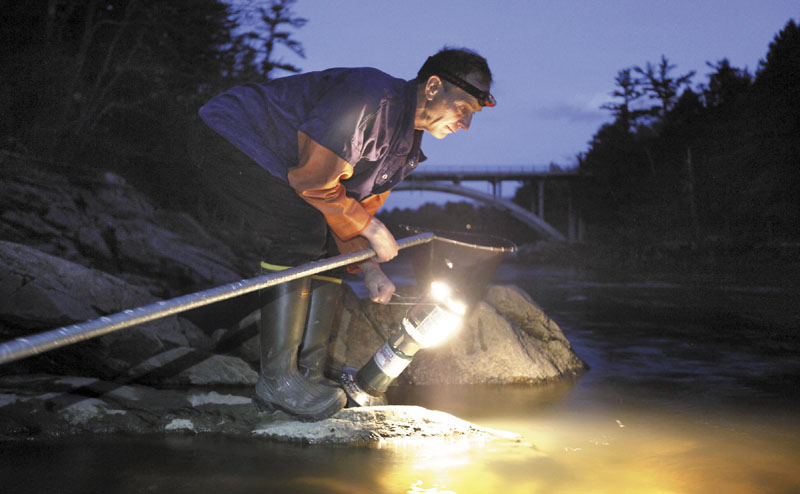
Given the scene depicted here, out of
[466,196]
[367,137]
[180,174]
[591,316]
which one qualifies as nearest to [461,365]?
[367,137]

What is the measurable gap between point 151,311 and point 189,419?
101cm

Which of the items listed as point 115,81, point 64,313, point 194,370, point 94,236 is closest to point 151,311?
point 194,370

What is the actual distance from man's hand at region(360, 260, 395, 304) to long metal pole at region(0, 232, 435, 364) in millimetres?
202

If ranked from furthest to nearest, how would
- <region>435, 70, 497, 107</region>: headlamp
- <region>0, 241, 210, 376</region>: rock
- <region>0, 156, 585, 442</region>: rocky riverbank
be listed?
<region>0, 241, 210, 376</region>: rock
<region>0, 156, 585, 442</region>: rocky riverbank
<region>435, 70, 497, 107</region>: headlamp

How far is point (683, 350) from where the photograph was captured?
5977 mm

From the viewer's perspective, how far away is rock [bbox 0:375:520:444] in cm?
311

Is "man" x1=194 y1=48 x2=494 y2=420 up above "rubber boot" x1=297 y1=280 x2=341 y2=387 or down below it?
above

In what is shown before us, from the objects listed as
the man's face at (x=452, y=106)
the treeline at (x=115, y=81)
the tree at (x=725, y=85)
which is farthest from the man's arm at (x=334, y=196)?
the tree at (x=725, y=85)

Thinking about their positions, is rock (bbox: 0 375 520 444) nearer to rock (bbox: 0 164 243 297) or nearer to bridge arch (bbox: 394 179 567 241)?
rock (bbox: 0 164 243 297)

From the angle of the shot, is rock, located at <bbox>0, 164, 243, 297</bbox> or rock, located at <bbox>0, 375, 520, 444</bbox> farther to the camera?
rock, located at <bbox>0, 164, 243, 297</bbox>

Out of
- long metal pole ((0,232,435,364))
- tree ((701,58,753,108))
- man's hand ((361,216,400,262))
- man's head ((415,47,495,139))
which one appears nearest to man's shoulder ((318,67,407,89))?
man's head ((415,47,495,139))

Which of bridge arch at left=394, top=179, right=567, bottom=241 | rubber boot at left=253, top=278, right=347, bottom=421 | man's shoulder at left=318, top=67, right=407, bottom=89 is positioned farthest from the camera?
bridge arch at left=394, top=179, right=567, bottom=241

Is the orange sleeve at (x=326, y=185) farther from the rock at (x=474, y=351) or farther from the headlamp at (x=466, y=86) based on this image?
the rock at (x=474, y=351)

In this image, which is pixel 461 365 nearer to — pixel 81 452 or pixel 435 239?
pixel 435 239
